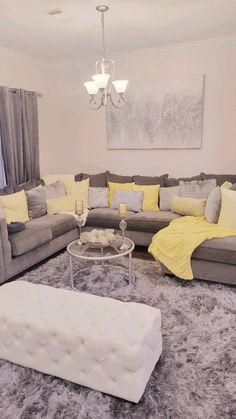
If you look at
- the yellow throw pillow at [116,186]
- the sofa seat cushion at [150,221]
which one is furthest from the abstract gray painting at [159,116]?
the sofa seat cushion at [150,221]

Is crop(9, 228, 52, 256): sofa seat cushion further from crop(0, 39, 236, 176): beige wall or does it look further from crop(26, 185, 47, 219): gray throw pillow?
crop(0, 39, 236, 176): beige wall

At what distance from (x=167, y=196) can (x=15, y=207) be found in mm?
1899

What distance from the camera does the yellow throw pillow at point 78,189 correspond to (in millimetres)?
4512

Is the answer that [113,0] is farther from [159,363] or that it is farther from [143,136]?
[159,363]

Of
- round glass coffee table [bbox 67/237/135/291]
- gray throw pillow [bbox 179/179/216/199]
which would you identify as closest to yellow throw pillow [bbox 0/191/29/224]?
round glass coffee table [bbox 67/237/135/291]

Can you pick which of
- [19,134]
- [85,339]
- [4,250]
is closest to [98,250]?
[4,250]

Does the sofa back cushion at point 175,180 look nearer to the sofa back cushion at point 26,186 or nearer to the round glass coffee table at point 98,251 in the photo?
the round glass coffee table at point 98,251

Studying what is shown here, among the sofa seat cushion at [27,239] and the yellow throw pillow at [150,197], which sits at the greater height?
the yellow throw pillow at [150,197]

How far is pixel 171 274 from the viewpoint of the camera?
323 cm

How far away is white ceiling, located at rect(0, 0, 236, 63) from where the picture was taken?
2893 mm

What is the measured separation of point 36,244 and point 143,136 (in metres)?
2.33

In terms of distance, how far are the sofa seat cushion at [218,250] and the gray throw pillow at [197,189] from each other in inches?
40.6

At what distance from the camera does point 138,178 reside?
4547mm

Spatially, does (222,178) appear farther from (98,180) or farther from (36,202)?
(36,202)
